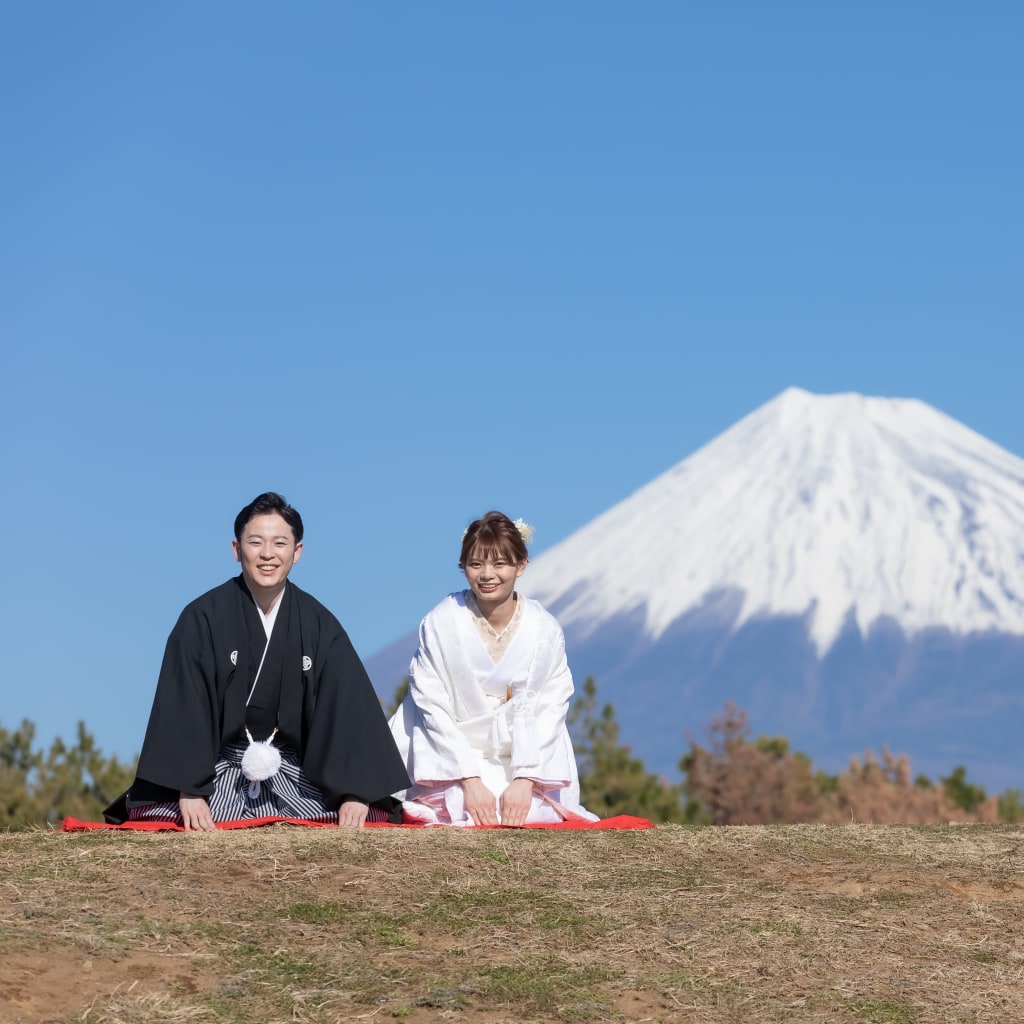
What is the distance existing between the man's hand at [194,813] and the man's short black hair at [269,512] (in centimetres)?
150

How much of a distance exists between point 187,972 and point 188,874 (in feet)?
3.80

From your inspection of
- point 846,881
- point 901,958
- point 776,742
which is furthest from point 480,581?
point 776,742

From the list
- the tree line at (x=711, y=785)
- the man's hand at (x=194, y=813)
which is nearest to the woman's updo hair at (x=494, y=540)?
the man's hand at (x=194, y=813)

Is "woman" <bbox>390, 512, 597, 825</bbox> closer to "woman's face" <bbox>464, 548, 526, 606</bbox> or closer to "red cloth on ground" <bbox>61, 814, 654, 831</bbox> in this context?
"woman's face" <bbox>464, 548, 526, 606</bbox>

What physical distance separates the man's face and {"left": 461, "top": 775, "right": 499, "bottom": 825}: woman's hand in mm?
1706

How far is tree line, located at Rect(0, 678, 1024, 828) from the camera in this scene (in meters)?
28.2

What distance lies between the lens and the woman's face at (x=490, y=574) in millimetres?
10008

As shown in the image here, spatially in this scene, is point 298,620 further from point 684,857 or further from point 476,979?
point 476,979

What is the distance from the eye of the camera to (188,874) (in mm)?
7418

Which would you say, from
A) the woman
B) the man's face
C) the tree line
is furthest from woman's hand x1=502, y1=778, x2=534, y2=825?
the tree line

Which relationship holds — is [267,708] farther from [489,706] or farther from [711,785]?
[711,785]

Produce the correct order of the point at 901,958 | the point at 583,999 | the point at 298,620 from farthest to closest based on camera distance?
the point at 298,620, the point at 901,958, the point at 583,999

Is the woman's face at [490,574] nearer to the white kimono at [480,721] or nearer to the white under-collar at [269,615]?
the white kimono at [480,721]

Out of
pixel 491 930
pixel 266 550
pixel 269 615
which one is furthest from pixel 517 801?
pixel 491 930
